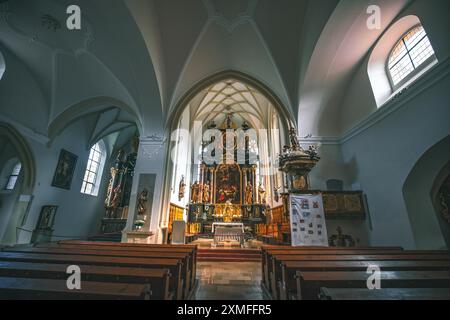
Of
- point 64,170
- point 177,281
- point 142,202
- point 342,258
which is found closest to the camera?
point 177,281

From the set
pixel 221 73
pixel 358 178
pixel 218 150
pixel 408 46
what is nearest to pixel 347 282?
pixel 358 178

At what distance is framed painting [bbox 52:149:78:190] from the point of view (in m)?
9.20

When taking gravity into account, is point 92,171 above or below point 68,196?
above

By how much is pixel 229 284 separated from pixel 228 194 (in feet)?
36.5

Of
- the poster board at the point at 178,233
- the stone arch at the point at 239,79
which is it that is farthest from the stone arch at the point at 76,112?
the poster board at the point at 178,233

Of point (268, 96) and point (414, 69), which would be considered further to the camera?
point (268, 96)

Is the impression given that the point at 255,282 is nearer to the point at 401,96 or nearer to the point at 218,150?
the point at 401,96

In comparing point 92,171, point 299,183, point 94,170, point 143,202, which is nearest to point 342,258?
point 299,183

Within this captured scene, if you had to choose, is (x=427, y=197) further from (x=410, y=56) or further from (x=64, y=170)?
(x=64, y=170)

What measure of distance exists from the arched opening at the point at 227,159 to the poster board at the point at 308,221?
4523 millimetres

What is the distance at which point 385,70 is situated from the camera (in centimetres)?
600

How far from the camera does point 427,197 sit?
4570 millimetres

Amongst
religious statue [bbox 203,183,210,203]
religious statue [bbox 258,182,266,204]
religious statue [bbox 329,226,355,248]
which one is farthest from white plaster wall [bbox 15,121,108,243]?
religious statue [bbox 258,182,266,204]

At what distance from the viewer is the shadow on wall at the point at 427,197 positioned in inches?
167
